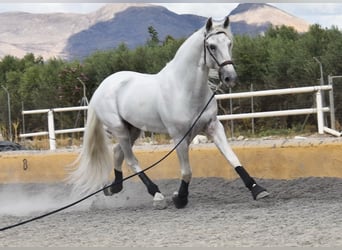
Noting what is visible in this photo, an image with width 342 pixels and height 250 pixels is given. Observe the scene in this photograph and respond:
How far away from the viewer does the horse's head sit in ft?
18.1

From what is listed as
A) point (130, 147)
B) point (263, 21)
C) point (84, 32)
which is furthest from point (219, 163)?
point (84, 32)

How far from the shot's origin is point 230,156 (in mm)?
5883

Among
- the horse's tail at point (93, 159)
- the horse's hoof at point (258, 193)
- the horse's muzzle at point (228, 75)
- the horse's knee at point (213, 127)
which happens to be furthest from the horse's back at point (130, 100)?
the horse's hoof at point (258, 193)

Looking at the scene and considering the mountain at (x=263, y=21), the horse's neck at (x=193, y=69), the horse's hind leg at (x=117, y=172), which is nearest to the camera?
the horse's neck at (x=193, y=69)

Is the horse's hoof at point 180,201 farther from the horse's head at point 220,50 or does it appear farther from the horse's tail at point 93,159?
the horse's tail at point 93,159

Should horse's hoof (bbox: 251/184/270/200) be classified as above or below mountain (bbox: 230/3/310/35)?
below

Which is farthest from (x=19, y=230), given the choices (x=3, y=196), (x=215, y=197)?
(x=3, y=196)

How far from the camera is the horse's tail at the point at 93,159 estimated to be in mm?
7297

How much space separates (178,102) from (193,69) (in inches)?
13.2

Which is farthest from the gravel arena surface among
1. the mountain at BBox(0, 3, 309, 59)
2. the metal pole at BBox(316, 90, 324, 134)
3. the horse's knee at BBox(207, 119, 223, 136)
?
the mountain at BBox(0, 3, 309, 59)

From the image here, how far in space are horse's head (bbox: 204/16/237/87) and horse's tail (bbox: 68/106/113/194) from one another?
1.97 metres

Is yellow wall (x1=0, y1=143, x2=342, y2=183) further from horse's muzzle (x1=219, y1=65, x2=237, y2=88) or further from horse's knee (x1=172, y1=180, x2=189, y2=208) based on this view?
horse's muzzle (x1=219, y1=65, x2=237, y2=88)

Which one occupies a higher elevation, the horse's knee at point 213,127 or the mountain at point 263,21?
the mountain at point 263,21

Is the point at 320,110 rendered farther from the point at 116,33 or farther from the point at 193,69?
the point at 116,33
